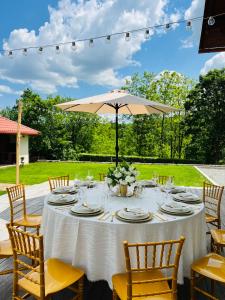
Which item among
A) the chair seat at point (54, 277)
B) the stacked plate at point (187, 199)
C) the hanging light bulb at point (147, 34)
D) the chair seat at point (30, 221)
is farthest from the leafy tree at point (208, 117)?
the chair seat at point (54, 277)

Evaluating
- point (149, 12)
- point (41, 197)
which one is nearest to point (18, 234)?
point (41, 197)

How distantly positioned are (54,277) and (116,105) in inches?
132

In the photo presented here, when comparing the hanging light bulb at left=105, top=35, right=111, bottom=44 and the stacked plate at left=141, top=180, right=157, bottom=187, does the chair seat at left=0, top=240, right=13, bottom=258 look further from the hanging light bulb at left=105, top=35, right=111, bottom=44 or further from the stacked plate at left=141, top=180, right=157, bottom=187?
the hanging light bulb at left=105, top=35, right=111, bottom=44

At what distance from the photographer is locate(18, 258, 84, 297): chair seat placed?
7.12ft

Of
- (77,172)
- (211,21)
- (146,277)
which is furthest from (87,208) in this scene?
(77,172)

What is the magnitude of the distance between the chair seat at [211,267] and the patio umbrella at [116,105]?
7.20 ft

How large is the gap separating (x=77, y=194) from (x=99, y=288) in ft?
3.96

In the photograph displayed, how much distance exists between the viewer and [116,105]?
4957 millimetres

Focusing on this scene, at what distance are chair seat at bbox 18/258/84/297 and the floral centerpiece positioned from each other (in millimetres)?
1218

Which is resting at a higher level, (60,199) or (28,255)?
(60,199)

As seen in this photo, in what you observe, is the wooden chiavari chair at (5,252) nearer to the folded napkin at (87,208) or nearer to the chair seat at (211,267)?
the folded napkin at (87,208)

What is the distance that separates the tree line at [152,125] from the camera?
20.5m

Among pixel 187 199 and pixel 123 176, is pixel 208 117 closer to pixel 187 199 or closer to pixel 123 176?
pixel 187 199

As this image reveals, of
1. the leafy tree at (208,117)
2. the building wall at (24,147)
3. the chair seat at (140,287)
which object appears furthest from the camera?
the leafy tree at (208,117)
